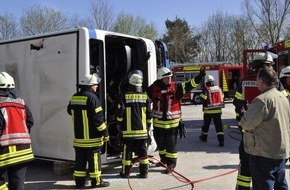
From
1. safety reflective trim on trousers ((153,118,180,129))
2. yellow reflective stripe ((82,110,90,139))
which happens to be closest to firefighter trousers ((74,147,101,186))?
yellow reflective stripe ((82,110,90,139))

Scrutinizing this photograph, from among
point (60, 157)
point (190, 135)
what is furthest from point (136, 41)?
point (190, 135)

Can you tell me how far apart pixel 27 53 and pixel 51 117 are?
120cm

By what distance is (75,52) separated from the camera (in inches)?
219

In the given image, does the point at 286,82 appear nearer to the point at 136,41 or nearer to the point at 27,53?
the point at 136,41

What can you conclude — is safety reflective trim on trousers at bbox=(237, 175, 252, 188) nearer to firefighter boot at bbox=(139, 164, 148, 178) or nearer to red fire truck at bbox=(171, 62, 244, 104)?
firefighter boot at bbox=(139, 164, 148, 178)

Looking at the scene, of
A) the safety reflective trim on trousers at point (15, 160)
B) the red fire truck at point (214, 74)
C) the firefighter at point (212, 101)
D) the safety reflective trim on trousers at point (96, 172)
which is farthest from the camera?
the red fire truck at point (214, 74)

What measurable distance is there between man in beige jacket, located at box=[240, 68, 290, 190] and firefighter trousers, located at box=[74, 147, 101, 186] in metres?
2.47

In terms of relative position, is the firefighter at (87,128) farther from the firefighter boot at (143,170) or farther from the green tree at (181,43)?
the green tree at (181,43)

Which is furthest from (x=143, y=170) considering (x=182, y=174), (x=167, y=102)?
(x=167, y=102)

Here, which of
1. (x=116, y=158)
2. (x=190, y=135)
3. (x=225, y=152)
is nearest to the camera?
(x=116, y=158)

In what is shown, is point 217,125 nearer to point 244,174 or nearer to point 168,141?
point 168,141

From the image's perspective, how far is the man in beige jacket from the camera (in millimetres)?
3443

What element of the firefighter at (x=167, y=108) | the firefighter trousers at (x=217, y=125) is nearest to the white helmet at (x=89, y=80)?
the firefighter at (x=167, y=108)

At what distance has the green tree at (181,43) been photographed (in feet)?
149
